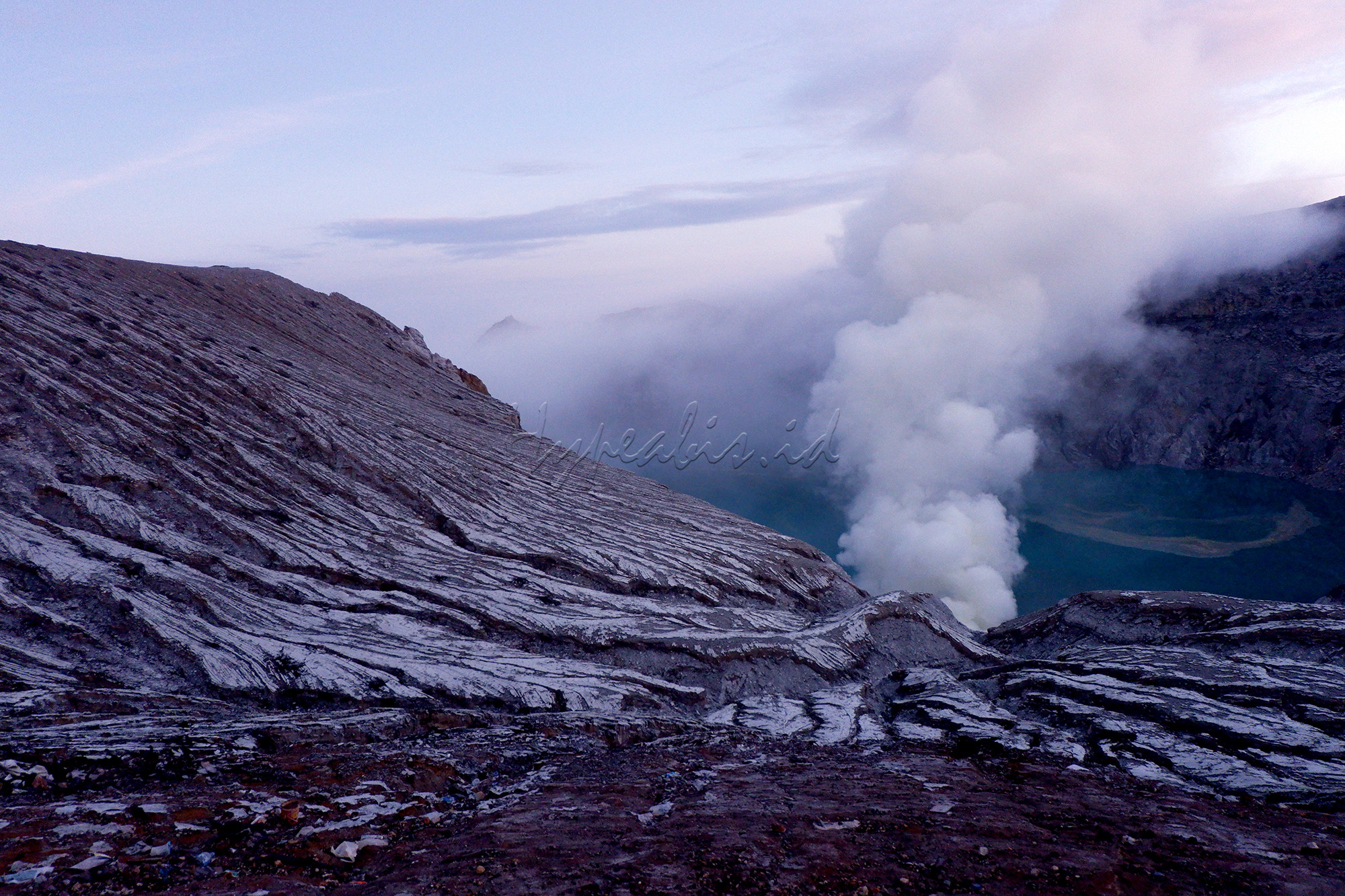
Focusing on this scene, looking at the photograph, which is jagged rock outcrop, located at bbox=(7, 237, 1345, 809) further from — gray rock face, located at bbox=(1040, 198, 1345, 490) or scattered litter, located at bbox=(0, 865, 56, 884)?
gray rock face, located at bbox=(1040, 198, 1345, 490)

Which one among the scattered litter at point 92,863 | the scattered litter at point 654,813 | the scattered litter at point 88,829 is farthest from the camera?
the scattered litter at point 654,813

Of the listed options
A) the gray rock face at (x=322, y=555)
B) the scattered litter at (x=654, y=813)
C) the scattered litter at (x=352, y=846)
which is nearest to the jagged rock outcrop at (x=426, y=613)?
the gray rock face at (x=322, y=555)

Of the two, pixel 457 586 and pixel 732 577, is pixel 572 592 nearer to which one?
pixel 457 586

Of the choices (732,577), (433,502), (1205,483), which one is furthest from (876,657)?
(1205,483)

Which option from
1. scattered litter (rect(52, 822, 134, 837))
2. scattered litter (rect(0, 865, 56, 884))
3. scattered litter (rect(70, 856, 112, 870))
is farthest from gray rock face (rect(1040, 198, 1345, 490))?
scattered litter (rect(0, 865, 56, 884))

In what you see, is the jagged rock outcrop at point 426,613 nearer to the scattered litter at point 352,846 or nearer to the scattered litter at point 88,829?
the scattered litter at point 88,829

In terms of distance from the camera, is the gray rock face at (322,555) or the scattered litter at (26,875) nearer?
the scattered litter at (26,875)

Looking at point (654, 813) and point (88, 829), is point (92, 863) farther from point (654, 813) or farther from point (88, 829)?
point (654, 813)
